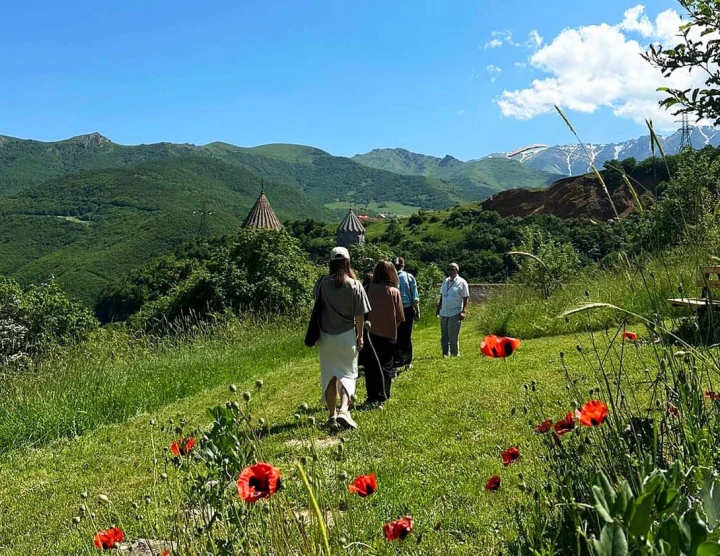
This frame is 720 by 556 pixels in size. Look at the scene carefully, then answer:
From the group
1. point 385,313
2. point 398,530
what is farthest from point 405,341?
point 398,530

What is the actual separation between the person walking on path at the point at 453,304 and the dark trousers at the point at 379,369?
298cm

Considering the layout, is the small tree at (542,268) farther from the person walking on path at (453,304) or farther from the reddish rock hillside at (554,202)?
the reddish rock hillside at (554,202)

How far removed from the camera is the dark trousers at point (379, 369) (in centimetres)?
702

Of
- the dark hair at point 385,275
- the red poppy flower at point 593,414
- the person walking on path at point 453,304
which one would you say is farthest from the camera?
the person walking on path at point 453,304

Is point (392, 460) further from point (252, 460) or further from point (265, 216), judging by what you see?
point (265, 216)

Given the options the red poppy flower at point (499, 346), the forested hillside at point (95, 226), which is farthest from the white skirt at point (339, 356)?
the forested hillside at point (95, 226)

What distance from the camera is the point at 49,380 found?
9.05 metres

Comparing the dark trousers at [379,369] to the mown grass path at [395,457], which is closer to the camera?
the mown grass path at [395,457]

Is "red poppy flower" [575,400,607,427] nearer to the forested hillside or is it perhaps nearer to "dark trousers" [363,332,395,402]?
"dark trousers" [363,332,395,402]

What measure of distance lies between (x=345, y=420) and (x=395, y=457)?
1.25 m

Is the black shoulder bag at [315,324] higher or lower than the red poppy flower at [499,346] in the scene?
lower

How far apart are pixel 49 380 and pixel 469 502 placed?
7.74 metres

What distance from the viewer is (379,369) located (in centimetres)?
702

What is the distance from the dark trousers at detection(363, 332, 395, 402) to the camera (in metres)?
7.02
